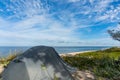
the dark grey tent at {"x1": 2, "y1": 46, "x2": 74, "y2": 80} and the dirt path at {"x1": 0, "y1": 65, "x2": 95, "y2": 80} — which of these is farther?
the dirt path at {"x1": 0, "y1": 65, "x2": 95, "y2": 80}

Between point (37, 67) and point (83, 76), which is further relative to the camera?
point (83, 76)

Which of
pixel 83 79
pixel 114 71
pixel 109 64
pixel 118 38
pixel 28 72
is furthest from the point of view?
pixel 118 38

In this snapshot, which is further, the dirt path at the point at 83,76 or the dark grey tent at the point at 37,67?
the dirt path at the point at 83,76

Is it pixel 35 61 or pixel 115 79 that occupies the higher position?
pixel 35 61

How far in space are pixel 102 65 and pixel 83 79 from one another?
3.62 m

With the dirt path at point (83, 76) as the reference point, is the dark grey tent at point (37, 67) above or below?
above

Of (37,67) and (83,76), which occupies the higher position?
(37,67)

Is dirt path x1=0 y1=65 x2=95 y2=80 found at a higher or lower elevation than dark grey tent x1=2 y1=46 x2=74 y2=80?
lower

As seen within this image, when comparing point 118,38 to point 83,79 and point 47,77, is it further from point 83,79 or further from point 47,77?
point 47,77

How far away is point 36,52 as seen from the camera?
10.5 m

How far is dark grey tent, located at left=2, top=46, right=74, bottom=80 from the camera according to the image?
9547 mm

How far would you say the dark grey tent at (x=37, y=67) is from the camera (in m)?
9.55

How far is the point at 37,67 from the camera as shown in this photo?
385 inches

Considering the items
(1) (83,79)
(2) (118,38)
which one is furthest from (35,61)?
(2) (118,38)
